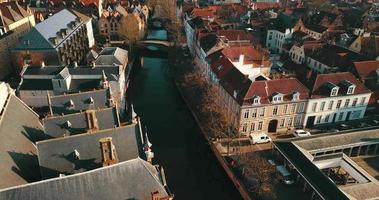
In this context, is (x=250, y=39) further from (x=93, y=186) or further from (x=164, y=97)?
(x=93, y=186)

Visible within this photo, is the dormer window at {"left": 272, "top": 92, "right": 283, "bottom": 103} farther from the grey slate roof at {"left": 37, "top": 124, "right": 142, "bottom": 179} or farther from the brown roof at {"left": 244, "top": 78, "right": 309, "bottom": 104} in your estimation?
the grey slate roof at {"left": 37, "top": 124, "right": 142, "bottom": 179}

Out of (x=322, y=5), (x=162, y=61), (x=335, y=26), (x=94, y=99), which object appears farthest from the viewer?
(x=322, y=5)

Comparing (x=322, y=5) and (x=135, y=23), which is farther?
(x=322, y=5)

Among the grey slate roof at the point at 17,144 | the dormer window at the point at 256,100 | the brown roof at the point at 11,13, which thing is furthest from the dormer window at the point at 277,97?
the brown roof at the point at 11,13

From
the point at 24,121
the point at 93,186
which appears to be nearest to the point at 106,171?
the point at 93,186

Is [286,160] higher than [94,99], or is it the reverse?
[94,99]

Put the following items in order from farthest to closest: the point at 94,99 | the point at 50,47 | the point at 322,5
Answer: the point at 322,5
the point at 50,47
the point at 94,99

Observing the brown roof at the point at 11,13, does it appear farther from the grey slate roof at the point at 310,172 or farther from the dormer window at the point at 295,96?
the grey slate roof at the point at 310,172

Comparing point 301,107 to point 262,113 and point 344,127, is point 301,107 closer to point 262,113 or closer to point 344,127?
point 262,113
